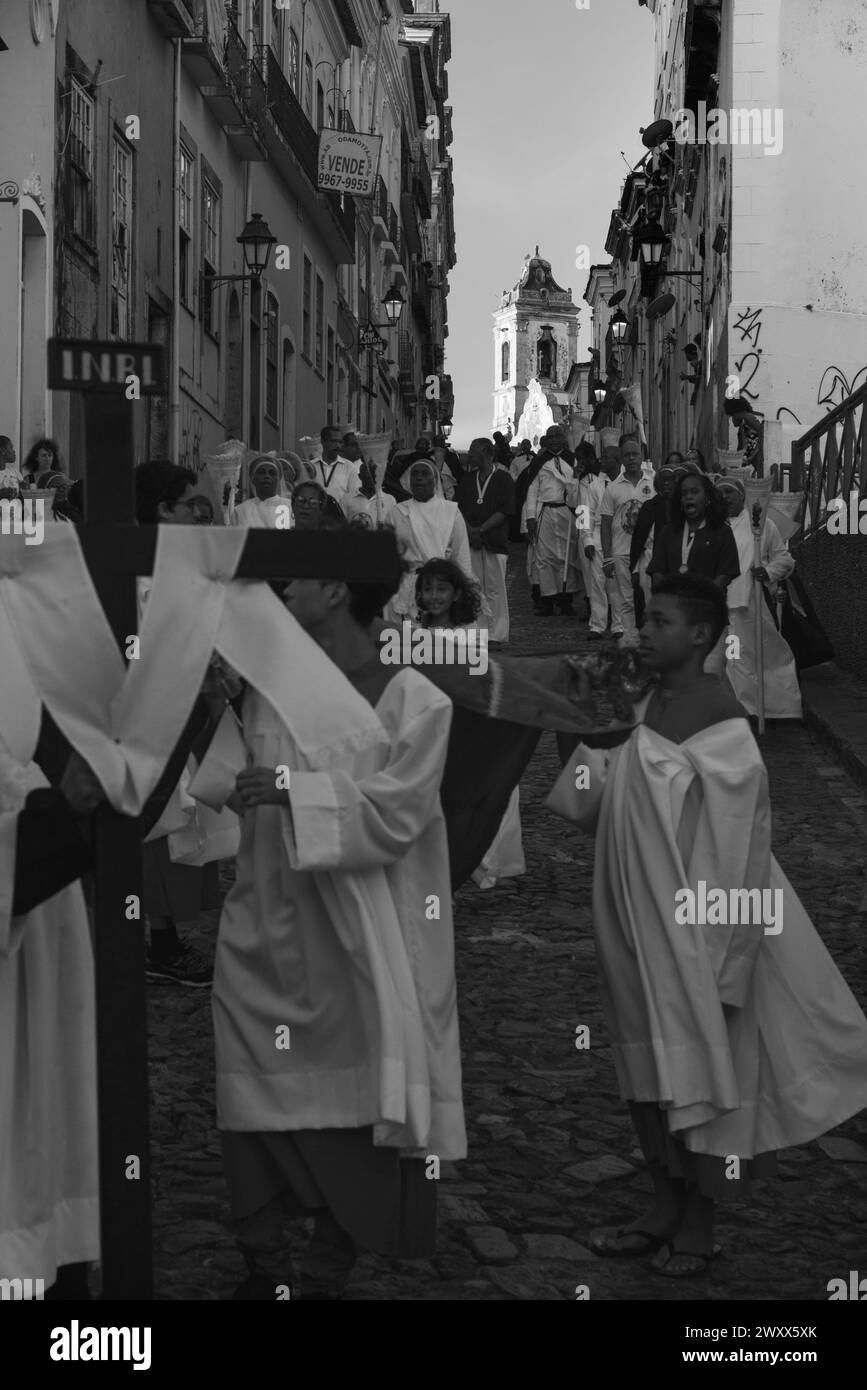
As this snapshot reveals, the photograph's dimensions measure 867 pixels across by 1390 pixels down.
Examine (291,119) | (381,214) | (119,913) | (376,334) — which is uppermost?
(381,214)

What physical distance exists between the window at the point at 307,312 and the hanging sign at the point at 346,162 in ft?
7.53

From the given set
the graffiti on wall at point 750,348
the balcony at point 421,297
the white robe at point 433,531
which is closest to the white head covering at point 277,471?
the white robe at point 433,531

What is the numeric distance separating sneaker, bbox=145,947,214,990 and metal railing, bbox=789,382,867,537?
990 cm

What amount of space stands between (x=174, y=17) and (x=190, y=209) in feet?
8.55

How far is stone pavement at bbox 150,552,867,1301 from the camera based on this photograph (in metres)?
4.66

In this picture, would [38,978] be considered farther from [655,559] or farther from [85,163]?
[85,163]

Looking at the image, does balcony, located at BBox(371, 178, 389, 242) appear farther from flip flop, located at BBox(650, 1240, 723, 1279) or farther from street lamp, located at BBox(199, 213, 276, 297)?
flip flop, located at BBox(650, 1240, 723, 1279)

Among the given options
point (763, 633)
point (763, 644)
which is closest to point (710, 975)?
point (763, 644)

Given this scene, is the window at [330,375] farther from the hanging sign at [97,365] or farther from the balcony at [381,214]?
the hanging sign at [97,365]

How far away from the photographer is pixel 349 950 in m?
4.15

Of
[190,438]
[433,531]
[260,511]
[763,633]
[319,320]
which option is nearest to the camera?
[763,633]

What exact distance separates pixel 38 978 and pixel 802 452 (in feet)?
59.1

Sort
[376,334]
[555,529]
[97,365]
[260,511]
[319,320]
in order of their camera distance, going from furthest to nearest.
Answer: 1. [376,334]
2. [319,320]
3. [555,529]
4. [260,511]
5. [97,365]

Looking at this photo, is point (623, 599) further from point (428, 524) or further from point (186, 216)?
point (186, 216)
